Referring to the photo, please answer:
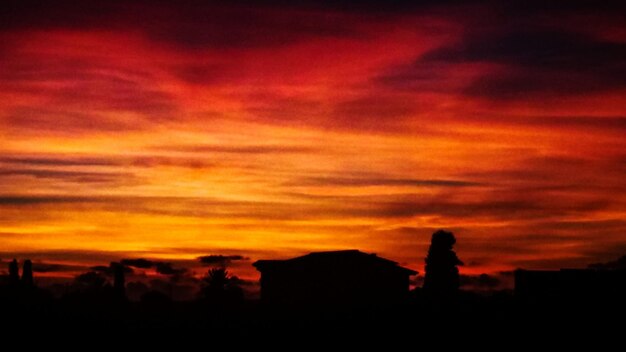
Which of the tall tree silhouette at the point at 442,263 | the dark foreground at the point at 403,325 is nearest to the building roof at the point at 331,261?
the tall tree silhouette at the point at 442,263

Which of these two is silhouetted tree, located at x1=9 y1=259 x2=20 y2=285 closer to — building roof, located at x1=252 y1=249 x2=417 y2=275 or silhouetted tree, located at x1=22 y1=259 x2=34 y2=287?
silhouetted tree, located at x1=22 y1=259 x2=34 y2=287

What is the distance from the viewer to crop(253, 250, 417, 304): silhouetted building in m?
70.6

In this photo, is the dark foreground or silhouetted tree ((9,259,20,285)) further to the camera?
silhouetted tree ((9,259,20,285))

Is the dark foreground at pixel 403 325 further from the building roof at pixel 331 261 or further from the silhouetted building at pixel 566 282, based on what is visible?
the building roof at pixel 331 261

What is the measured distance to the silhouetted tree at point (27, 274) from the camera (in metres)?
89.8

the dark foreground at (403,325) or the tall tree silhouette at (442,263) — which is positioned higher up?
the tall tree silhouette at (442,263)

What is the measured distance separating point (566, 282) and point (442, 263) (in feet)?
26.9

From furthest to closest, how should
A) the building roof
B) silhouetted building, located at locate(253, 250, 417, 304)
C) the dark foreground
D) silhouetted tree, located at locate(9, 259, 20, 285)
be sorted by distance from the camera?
silhouetted tree, located at locate(9, 259, 20, 285), the building roof, silhouetted building, located at locate(253, 250, 417, 304), the dark foreground

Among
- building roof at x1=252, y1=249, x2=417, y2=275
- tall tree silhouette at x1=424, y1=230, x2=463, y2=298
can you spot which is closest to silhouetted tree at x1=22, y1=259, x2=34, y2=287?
building roof at x1=252, y1=249, x2=417, y2=275

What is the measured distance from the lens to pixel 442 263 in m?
64.8

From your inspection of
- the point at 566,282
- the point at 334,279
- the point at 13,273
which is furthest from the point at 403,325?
the point at 13,273

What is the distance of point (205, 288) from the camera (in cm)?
8419

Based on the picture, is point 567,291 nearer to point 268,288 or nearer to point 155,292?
point 268,288

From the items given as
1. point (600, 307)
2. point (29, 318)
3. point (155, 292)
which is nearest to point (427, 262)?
point (600, 307)
